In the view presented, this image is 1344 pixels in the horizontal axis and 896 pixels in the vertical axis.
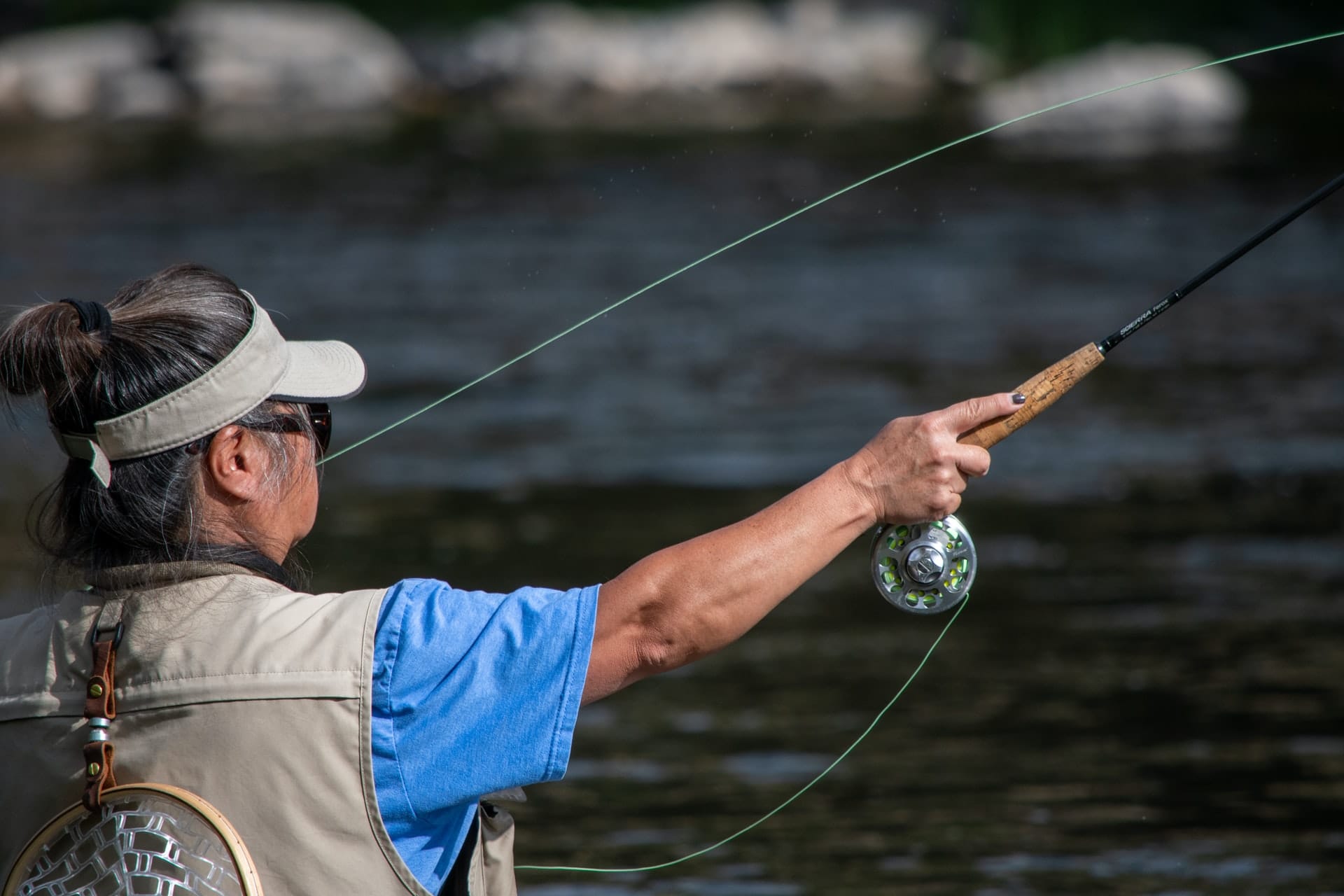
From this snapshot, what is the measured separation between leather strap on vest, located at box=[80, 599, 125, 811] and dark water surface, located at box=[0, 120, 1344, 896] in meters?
0.65

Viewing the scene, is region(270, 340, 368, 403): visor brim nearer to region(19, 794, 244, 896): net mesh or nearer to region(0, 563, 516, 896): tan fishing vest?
region(0, 563, 516, 896): tan fishing vest

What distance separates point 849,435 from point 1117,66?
12.6 m

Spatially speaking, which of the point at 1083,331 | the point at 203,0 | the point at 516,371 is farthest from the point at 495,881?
the point at 203,0

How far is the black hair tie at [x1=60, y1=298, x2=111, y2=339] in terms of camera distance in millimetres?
2053

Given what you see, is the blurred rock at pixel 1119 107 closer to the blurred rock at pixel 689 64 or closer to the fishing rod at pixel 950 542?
the blurred rock at pixel 689 64

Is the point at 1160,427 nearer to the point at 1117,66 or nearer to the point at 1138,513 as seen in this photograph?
the point at 1138,513

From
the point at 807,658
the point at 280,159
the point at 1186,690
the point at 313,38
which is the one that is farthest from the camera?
the point at 313,38

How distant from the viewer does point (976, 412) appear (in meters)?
2.32

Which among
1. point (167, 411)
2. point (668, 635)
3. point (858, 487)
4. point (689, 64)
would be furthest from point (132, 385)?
point (689, 64)

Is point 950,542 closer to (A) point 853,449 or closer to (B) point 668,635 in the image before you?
(B) point 668,635

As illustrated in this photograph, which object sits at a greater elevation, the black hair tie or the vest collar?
the black hair tie

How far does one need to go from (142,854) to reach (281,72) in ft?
69.3

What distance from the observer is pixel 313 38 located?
75.0 feet

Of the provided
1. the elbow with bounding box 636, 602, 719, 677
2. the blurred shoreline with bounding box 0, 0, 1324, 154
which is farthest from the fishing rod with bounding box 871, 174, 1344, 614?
the blurred shoreline with bounding box 0, 0, 1324, 154
